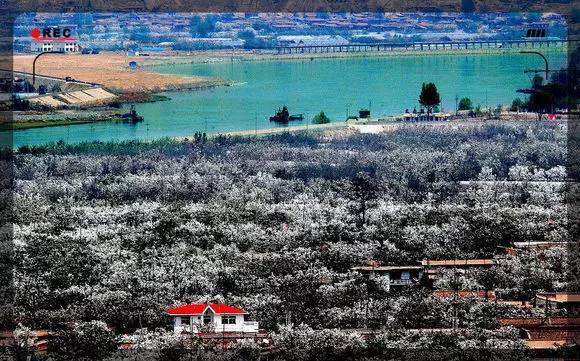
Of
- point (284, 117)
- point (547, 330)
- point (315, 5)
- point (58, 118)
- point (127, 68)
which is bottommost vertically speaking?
point (58, 118)

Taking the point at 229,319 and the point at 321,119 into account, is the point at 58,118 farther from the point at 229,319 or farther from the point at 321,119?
the point at 229,319

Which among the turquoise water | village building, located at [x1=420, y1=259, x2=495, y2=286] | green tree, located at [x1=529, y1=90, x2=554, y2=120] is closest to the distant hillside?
the turquoise water

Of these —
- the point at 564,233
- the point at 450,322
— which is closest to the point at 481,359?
the point at 450,322

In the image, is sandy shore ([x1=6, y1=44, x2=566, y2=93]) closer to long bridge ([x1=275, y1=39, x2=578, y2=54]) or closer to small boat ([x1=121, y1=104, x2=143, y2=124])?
long bridge ([x1=275, y1=39, x2=578, y2=54])

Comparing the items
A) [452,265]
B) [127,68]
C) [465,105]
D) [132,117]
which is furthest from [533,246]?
[127,68]

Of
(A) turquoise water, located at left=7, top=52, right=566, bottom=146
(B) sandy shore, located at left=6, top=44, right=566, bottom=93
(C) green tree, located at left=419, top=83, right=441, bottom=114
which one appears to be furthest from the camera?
(B) sandy shore, located at left=6, top=44, right=566, bottom=93
